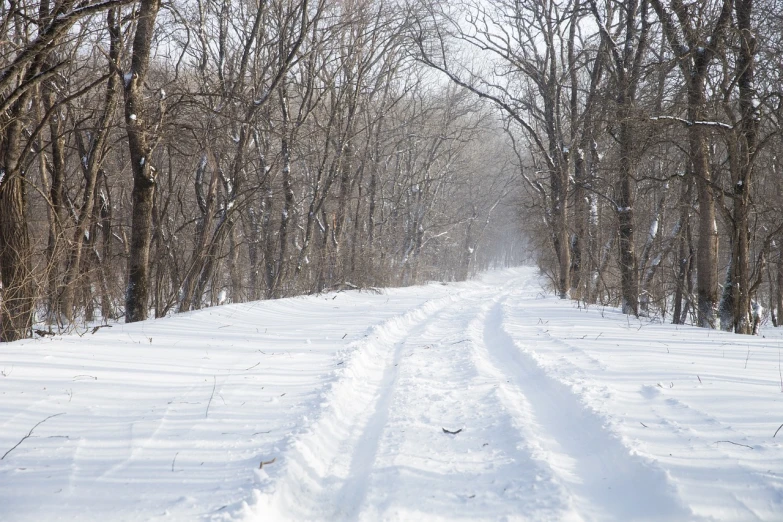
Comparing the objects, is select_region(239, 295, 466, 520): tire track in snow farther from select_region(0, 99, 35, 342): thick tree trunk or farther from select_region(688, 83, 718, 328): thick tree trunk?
select_region(688, 83, 718, 328): thick tree trunk

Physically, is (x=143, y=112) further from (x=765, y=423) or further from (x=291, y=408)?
(x=765, y=423)

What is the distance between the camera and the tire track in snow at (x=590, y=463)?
2.50 meters

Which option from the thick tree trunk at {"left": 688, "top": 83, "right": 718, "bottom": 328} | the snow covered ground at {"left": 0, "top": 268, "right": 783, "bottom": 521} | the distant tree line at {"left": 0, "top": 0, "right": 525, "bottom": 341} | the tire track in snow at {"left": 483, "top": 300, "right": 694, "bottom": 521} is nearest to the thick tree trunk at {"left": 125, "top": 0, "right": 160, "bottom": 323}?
the distant tree line at {"left": 0, "top": 0, "right": 525, "bottom": 341}

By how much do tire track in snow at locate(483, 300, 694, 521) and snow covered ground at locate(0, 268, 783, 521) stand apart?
13 millimetres

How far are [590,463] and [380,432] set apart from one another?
1537 mm

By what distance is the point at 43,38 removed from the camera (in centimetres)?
378

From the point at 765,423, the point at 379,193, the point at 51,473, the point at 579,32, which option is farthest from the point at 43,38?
the point at 379,193

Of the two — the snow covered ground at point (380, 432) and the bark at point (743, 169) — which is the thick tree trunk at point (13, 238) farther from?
the bark at point (743, 169)

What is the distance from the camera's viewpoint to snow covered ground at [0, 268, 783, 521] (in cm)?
249

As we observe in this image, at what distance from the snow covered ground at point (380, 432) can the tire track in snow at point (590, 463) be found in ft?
0.04

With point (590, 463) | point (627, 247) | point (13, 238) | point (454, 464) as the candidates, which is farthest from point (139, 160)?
point (627, 247)

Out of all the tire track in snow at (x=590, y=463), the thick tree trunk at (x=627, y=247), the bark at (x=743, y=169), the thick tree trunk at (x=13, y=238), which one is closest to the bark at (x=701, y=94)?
the bark at (x=743, y=169)

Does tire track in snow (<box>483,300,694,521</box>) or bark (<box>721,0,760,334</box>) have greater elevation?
bark (<box>721,0,760,334</box>)

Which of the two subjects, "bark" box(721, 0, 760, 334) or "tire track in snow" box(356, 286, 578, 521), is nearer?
"tire track in snow" box(356, 286, 578, 521)
